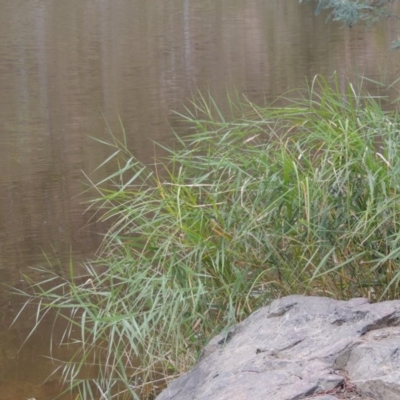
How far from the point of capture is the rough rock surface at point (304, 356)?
2.49 metres

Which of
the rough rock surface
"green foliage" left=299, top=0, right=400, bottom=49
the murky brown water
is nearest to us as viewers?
the rough rock surface

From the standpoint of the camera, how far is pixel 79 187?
8.11 meters

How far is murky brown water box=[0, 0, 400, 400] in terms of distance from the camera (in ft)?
21.2

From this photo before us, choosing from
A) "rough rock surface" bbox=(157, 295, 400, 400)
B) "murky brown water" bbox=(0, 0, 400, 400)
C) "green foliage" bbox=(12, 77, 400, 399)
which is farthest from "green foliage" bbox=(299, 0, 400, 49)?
"rough rock surface" bbox=(157, 295, 400, 400)

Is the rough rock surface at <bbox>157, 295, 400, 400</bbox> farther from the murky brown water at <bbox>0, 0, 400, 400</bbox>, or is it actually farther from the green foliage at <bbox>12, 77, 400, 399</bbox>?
the murky brown water at <bbox>0, 0, 400, 400</bbox>

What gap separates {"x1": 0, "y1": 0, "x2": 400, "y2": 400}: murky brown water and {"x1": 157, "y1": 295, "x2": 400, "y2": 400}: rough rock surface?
1.49 metres

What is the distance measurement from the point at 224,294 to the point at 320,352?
94cm

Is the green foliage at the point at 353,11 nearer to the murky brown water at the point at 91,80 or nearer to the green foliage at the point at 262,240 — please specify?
the murky brown water at the point at 91,80

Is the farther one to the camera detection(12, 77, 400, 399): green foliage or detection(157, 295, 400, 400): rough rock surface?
detection(12, 77, 400, 399): green foliage

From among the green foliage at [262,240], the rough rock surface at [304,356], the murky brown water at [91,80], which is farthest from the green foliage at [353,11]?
the rough rock surface at [304,356]

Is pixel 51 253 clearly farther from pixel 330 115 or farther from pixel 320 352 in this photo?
pixel 320 352

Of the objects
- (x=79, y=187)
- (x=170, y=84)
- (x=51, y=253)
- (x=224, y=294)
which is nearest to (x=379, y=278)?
(x=224, y=294)

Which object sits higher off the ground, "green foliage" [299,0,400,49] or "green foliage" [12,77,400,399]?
"green foliage" [299,0,400,49]

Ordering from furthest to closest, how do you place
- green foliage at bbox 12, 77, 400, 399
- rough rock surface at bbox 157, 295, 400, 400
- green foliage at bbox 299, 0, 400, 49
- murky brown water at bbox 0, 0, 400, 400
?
murky brown water at bbox 0, 0, 400, 400, green foliage at bbox 299, 0, 400, 49, green foliage at bbox 12, 77, 400, 399, rough rock surface at bbox 157, 295, 400, 400
